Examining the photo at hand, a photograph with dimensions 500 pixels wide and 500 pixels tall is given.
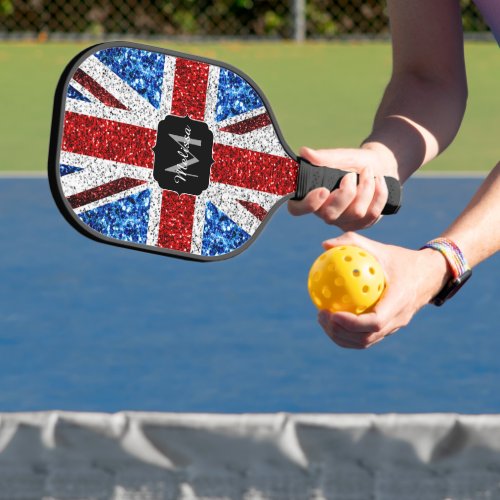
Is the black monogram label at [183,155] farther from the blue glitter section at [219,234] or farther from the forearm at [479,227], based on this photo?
the forearm at [479,227]

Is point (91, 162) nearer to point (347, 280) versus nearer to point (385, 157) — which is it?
point (347, 280)

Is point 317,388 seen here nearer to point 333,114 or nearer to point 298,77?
point 333,114

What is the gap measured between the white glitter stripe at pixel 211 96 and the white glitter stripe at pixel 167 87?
8 centimetres

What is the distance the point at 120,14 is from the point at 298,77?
287 cm

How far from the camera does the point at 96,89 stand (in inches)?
88.0

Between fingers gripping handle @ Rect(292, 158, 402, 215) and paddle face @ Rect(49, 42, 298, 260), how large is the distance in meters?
0.02

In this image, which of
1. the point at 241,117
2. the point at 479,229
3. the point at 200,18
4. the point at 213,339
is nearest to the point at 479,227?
the point at 479,229

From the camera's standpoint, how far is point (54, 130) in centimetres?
213

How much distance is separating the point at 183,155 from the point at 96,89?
0.63 feet

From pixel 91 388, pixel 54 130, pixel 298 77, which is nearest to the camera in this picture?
pixel 54 130

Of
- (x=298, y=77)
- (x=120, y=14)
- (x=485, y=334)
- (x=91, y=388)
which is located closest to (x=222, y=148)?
(x=91, y=388)

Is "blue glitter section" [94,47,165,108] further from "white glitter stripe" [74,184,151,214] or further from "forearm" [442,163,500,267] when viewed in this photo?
"forearm" [442,163,500,267]

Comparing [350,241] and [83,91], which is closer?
[350,241]

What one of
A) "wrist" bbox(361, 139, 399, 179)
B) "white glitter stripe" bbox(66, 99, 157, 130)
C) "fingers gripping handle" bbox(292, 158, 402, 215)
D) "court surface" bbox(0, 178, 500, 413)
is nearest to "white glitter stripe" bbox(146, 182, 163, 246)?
"white glitter stripe" bbox(66, 99, 157, 130)
